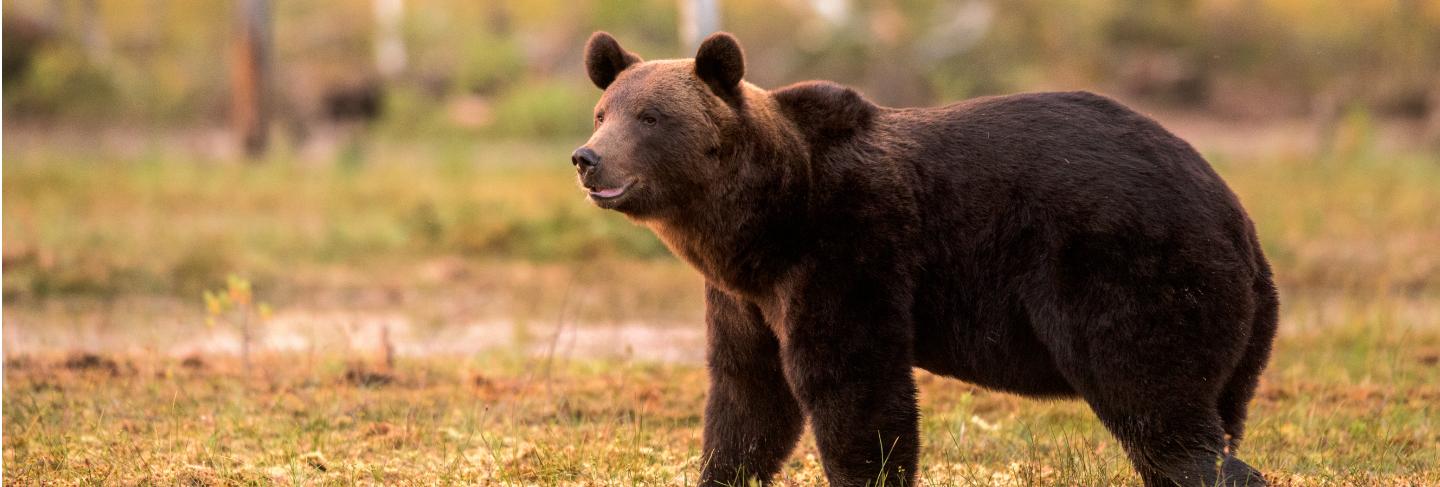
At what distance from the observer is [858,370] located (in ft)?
16.3

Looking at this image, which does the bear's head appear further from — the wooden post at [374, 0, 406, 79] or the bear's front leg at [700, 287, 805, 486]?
the wooden post at [374, 0, 406, 79]

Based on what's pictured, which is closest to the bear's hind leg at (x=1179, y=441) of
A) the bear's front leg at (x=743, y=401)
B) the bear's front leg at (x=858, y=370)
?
the bear's front leg at (x=858, y=370)

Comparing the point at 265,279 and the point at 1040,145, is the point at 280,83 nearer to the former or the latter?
the point at 265,279

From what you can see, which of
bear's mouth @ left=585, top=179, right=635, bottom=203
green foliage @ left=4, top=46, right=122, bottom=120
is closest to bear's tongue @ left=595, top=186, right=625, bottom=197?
bear's mouth @ left=585, top=179, right=635, bottom=203

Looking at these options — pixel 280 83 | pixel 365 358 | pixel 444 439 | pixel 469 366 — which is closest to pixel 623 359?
pixel 469 366

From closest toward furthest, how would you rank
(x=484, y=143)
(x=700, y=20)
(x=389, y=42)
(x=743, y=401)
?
(x=743, y=401), (x=700, y=20), (x=484, y=143), (x=389, y=42)

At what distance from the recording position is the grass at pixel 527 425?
20.0ft

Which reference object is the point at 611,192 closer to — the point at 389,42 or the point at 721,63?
the point at 721,63

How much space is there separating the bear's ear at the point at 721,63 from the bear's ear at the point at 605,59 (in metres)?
0.36

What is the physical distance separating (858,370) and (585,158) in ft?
3.64

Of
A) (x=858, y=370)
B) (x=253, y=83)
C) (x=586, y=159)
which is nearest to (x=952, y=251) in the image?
(x=858, y=370)

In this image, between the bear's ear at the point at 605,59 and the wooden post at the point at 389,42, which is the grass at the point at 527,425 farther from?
the wooden post at the point at 389,42

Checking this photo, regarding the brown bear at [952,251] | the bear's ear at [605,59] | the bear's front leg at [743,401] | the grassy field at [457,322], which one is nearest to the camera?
the brown bear at [952,251]

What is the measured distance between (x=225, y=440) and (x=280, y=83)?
2539 centimetres
